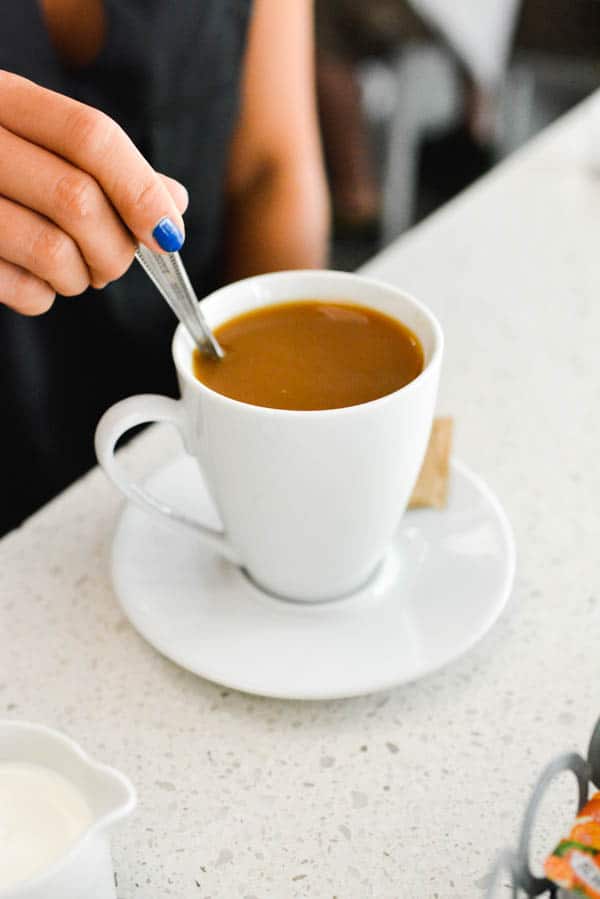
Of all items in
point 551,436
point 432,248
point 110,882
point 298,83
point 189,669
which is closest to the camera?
point 110,882

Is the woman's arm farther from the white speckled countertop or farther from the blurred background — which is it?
the blurred background

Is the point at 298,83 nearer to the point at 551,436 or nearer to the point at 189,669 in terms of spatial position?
the point at 551,436

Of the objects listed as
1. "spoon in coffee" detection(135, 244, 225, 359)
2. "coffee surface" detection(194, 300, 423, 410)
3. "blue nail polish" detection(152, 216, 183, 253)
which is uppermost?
"blue nail polish" detection(152, 216, 183, 253)

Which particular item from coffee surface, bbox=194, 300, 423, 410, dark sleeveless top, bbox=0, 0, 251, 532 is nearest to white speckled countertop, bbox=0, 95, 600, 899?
coffee surface, bbox=194, 300, 423, 410

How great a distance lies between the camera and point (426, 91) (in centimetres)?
265

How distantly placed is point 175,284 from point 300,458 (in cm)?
11

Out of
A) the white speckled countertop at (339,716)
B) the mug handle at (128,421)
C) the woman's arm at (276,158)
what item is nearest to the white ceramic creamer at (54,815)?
the white speckled countertop at (339,716)

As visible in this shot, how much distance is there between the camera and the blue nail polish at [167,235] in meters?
0.46

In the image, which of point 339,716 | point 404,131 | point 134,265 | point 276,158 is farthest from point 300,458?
point 404,131

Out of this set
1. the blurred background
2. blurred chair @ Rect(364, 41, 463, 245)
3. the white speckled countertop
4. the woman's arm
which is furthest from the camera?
blurred chair @ Rect(364, 41, 463, 245)

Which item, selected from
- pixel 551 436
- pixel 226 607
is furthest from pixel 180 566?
pixel 551 436

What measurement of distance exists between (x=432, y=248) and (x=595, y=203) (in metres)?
0.19

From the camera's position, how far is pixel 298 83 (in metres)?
1.03

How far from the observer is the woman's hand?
0.46 meters
